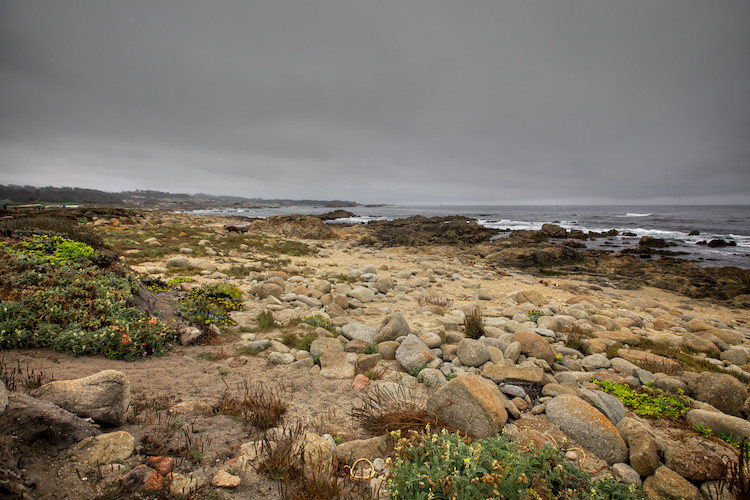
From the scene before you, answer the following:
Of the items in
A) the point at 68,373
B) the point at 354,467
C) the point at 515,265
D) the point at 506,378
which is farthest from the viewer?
the point at 515,265

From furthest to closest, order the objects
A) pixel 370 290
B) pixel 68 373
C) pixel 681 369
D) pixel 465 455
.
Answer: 1. pixel 370 290
2. pixel 681 369
3. pixel 68 373
4. pixel 465 455

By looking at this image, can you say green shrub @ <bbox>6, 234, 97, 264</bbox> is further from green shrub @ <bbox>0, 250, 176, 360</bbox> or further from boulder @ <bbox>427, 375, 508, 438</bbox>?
boulder @ <bbox>427, 375, 508, 438</bbox>

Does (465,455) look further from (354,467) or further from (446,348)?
(446,348)

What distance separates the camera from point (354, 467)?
2.97 meters

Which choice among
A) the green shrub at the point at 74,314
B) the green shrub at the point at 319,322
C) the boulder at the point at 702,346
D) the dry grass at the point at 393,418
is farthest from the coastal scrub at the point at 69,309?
the boulder at the point at 702,346

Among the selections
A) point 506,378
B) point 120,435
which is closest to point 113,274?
point 120,435

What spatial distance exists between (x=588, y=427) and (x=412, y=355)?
2753mm

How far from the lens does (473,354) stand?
19.2 ft

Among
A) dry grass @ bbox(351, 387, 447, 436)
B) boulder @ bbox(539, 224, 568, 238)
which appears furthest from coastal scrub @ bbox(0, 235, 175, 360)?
boulder @ bbox(539, 224, 568, 238)

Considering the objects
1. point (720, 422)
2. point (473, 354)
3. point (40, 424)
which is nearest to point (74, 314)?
point (40, 424)

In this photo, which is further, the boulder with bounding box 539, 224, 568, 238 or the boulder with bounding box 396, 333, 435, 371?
the boulder with bounding box 539, 224, 568, 238

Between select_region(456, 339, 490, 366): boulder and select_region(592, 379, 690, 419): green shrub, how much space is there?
1.80 m

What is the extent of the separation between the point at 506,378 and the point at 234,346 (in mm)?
5025

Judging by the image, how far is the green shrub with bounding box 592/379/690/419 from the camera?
13.5 ft
